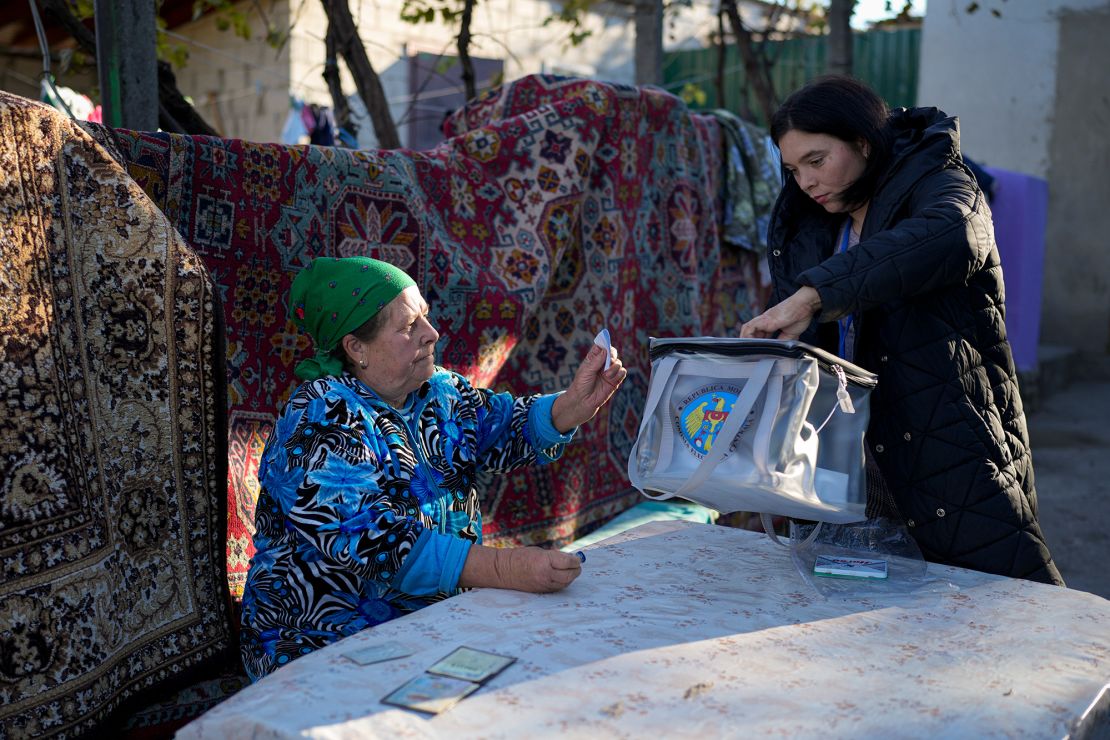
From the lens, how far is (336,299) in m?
2.12

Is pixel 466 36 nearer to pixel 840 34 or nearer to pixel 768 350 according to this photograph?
pixel 840 34

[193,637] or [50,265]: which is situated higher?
[50,265]

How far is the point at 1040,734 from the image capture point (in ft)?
4.38

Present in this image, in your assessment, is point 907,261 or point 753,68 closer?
point 907,261

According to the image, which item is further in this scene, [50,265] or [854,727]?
[50,265]

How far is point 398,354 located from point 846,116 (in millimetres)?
1033

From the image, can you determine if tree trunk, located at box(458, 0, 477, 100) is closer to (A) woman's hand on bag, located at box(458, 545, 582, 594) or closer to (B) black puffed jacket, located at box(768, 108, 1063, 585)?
(B) black puffed jacket, located at box(768, 108, 1063, 585)

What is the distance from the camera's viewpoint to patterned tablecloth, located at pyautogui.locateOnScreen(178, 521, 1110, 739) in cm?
133

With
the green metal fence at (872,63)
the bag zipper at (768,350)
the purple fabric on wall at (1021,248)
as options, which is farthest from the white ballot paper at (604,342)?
the green metal fence at (872,63)

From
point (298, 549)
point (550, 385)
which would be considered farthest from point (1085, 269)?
point (298, 549)

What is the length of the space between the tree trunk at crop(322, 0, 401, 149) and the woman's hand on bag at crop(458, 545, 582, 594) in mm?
2853

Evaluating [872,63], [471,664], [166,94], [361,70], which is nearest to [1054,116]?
[872,63]

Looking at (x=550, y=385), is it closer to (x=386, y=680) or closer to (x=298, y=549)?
(x=298, y=549)

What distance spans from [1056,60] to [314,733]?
9.42 metres
